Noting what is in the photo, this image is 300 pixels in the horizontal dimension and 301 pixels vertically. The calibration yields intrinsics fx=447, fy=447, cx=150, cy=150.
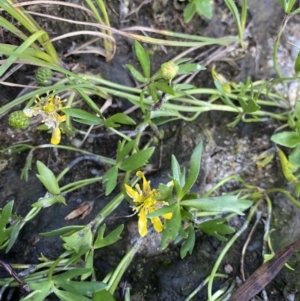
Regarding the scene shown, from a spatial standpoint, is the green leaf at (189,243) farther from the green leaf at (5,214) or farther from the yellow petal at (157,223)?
the green leaf at (5,214)

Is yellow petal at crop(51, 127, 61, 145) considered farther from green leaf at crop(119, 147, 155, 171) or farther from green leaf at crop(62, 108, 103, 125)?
green leaf at crop(119, 147, 155, 171)

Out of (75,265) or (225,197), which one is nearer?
(225,197)

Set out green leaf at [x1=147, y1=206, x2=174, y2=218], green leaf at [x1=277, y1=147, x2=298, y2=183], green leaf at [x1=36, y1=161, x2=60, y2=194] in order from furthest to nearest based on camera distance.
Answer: green leaf at [x1=277, y1=147, x2=298, y2=183]
green leaf at [x1=36, y1=161, x2=60, y2=194]
green leaf at [x1=147, y1=206, x2=174, y2=218]

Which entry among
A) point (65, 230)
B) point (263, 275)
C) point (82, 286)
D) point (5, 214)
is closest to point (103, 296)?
point (82, 286)

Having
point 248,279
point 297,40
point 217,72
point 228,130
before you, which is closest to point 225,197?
point 248,279

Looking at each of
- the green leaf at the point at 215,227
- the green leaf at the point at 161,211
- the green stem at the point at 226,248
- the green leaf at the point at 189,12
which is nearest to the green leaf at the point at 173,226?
the green leaf at the point at 161,211

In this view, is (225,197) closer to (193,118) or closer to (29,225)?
(193,118)

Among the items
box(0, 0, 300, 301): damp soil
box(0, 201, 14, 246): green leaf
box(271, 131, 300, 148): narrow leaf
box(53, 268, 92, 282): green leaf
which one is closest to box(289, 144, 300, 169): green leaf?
box(271, 131, 300, 148): narrow leaf
